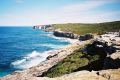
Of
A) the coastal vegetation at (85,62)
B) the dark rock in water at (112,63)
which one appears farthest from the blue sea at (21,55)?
the dark rock in water at (112,63)

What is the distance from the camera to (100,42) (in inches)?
1267

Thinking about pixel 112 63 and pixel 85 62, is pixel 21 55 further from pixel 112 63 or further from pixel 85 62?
pixel 112 63

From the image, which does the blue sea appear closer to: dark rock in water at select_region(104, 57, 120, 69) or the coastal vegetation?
the coastal vegetation

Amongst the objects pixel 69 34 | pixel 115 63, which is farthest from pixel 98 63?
pixel 69 34

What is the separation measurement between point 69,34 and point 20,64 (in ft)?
314

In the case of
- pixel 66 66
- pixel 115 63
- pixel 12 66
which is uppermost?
pixel 115 63

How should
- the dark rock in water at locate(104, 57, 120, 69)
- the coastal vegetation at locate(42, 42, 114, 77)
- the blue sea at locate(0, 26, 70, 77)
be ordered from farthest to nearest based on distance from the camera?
the blue sea at locate(0, 26, 70, 77) → the coastal vegetation at locate(42, 42, 114, 77) → the dark rock in water at locate(104, 57, 120, 69)

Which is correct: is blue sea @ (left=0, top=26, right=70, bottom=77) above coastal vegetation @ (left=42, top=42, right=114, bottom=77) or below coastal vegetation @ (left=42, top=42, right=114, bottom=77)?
below

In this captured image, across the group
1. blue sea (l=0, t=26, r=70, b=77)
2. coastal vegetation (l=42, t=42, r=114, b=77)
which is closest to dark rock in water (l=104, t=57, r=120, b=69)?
coastal vegetation (l=42, t=42, r=114, b=77)

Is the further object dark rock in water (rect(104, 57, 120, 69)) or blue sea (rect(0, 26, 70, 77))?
blue sea (rect(0, 26, 70, 77))

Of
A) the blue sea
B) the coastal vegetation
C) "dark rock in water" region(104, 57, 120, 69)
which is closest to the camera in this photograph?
"dark rock in water" region(104, 57, 120, 69)

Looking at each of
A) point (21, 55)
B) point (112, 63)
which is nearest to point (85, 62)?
point (112, 63)

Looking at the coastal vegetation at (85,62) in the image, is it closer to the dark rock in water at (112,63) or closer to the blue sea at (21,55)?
the dark rock in water at (112,63)

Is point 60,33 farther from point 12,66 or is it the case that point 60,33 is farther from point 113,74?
point 113,74
